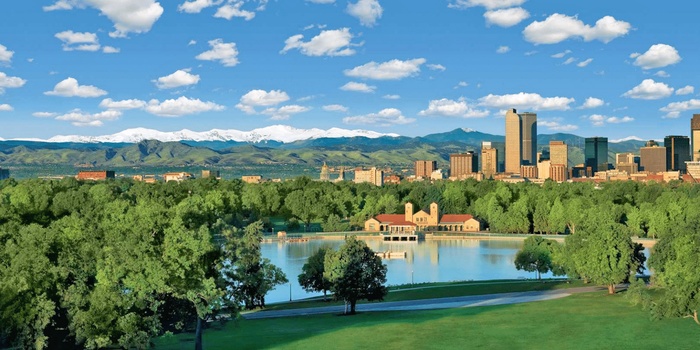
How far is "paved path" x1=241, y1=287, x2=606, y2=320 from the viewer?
4372cm

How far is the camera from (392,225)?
119125 millimetres

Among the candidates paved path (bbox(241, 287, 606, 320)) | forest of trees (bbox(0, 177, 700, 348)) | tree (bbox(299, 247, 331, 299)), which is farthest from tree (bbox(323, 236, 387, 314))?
tree (bbox(299, 247, 331, 299))

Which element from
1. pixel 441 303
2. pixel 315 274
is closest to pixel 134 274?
pixel 315 274

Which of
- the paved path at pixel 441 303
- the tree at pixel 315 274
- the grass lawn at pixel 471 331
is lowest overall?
the paved path at pixel 441 303

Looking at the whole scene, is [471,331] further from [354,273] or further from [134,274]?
[134,274]

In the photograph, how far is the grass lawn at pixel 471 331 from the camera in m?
31.6

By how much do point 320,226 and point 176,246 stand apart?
343 ft

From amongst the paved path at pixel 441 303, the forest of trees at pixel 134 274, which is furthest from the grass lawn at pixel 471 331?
the paved path at pixel 441 303

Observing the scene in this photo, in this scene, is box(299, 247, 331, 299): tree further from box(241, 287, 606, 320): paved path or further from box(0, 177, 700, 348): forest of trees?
box(0, 177, 700, 348): forest of trees

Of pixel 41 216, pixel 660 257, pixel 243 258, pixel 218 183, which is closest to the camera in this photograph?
pixel 243 258

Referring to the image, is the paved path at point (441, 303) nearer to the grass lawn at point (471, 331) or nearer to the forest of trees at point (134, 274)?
the grass lawn at point (471, 331)

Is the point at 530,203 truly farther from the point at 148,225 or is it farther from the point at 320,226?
the point at 148,225

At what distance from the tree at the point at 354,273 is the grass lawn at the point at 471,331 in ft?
6.34

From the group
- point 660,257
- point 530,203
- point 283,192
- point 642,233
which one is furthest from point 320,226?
point 660,257
